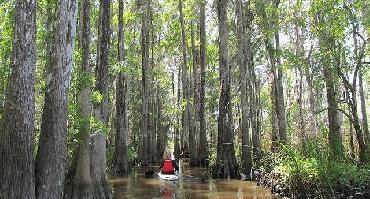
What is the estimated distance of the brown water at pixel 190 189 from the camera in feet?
45.9

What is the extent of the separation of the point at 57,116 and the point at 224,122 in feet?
38.9

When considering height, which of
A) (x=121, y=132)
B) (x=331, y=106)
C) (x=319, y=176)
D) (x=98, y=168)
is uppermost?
(x=331, y=106)

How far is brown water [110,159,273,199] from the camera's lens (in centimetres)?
1399

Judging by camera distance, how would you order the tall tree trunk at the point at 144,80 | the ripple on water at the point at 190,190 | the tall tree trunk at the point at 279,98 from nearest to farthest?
1. the ripple on water at the point at 190,190
2. the tall tree trunk at the point at 279,98
3. the tall tree trunk at the point at 144,80

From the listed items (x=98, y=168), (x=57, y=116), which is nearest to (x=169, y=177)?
(x=98, y=168)

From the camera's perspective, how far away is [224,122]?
1966 cm

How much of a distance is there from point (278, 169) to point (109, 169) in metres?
11.3

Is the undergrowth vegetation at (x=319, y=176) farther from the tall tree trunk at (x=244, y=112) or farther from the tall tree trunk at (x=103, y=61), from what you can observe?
the tall tree trunk at (x=103, y=61)

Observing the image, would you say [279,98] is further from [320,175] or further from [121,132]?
[320,175]

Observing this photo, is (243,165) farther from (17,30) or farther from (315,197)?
(17,30)

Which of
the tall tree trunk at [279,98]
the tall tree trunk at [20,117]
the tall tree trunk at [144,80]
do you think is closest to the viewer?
the tall tree trunk at [20,117]

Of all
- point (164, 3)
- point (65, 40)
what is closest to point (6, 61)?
point (65, 40)

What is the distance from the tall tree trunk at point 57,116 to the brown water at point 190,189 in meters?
5.94

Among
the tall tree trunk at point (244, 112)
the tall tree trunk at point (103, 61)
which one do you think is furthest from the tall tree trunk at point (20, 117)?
the tall tree trunk at point (244, 112)
